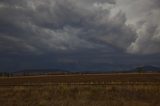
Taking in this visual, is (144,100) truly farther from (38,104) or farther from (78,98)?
(38,104)

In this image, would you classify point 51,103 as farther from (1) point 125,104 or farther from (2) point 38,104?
(1) point 125,104

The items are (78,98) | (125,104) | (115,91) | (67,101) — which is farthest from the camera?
(115,91)

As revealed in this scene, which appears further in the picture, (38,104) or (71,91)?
(71,91)

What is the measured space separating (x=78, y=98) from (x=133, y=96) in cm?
523

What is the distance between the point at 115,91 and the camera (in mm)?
32969

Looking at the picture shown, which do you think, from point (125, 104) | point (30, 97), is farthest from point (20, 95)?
point (125, 104)

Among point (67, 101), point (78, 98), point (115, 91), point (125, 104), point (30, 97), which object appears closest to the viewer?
point (125, 104)

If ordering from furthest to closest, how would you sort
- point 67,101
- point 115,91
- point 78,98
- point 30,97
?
1. point 115,91
2. point 30,97
3. point 78,98
4. point 67,101

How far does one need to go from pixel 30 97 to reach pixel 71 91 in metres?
4.92

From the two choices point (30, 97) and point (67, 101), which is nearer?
point (67, 101)

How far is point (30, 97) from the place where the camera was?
31.0 meters

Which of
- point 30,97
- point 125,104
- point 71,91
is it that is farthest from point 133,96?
point 30,97

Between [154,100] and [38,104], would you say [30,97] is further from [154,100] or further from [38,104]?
[154,100]

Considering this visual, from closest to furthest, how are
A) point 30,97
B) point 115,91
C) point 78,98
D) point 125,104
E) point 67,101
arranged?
point 125,104
point 67,101
point 78,98
point 30,97
point 115,91
